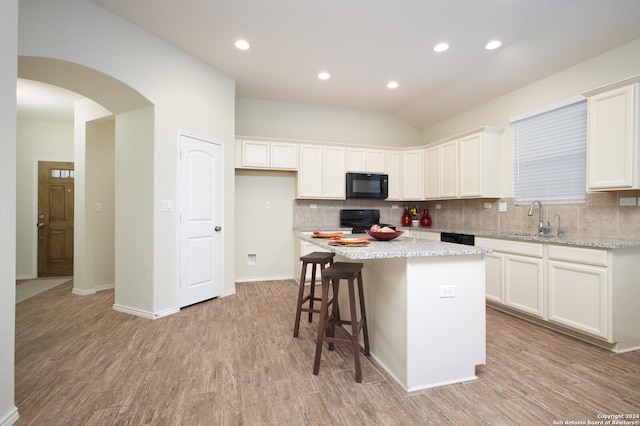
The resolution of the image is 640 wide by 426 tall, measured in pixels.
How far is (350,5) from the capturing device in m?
2.61

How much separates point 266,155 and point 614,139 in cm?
388

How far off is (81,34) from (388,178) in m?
4.19

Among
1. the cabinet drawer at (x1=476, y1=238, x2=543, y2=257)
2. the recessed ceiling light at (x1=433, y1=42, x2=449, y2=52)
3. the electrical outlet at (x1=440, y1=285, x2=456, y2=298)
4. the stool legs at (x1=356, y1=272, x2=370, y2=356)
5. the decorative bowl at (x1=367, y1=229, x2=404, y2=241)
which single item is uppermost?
the recessed ceiling light at (x1=433, y1=42, x2=449, y2=52)

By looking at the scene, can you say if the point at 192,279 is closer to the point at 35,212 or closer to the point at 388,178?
the point at 388,178

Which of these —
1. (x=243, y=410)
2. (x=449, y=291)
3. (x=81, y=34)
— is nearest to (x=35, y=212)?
(x=81, y=34)

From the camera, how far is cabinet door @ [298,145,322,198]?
4691 millimetres

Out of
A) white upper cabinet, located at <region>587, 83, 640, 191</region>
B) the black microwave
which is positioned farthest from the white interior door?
white upper cabinet, located at <region>587, 83, 640, 191</region>

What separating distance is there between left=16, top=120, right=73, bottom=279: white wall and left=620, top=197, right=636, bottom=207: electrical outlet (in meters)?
7.91

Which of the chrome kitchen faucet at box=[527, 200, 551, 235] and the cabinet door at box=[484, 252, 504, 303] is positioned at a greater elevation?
the chrome kitchen faucet at box=[527, 200, 551, 235]

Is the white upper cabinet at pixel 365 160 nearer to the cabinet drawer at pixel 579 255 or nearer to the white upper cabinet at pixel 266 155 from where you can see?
the white upper cabinet at pixel 266 155

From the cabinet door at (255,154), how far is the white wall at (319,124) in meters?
0.43

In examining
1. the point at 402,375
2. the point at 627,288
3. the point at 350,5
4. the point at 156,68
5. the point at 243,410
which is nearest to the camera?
the point at 243,410

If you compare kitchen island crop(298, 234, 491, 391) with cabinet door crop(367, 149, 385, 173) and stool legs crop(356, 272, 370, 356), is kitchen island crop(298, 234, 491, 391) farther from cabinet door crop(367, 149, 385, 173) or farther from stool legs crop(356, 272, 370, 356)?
cabinet door crop(367, 149, 385, 173)

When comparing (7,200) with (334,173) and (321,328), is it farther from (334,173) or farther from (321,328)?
(334,173)
